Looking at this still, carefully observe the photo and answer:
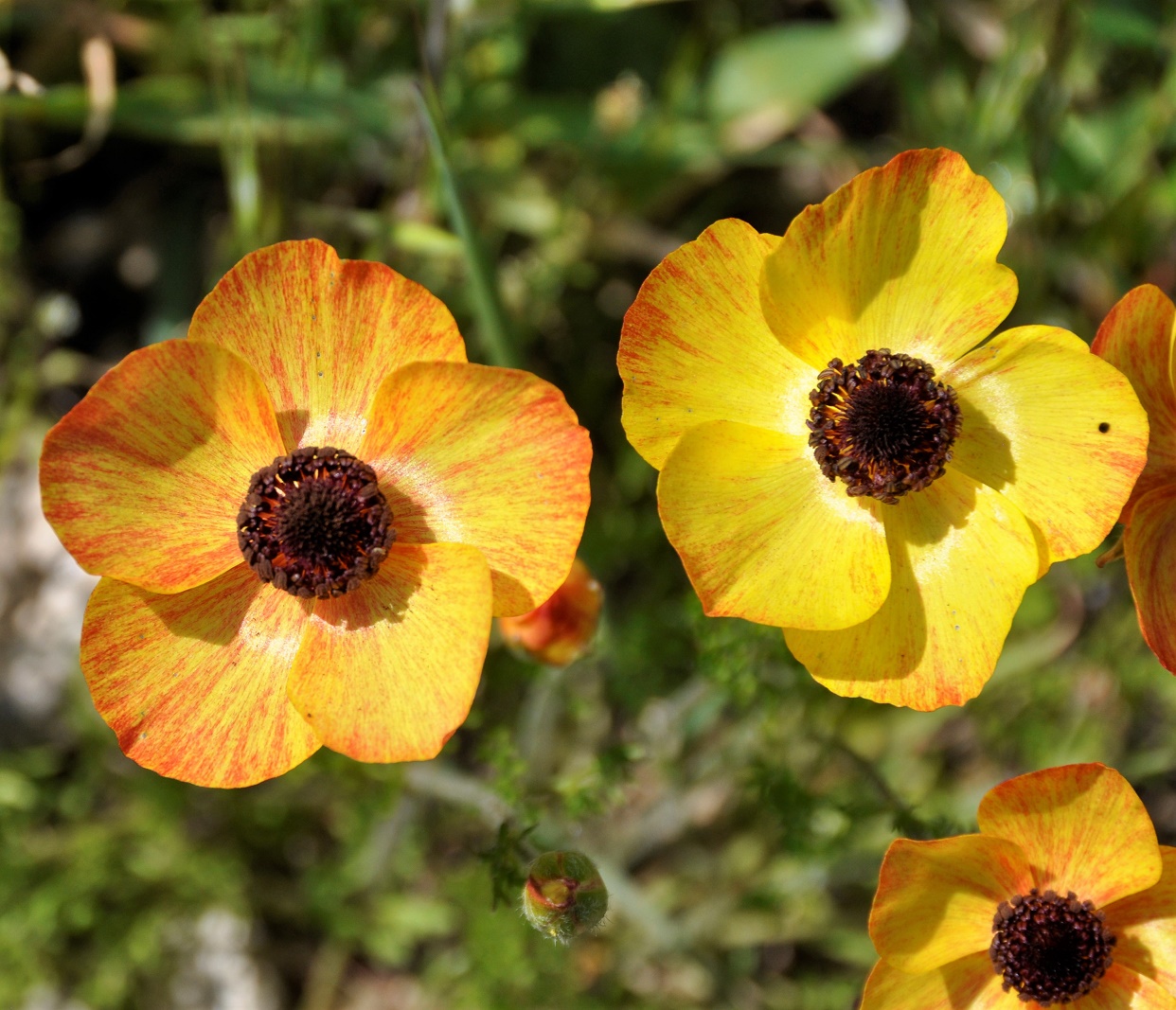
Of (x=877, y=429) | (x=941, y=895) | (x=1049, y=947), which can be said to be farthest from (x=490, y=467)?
(x=1049, y=947)

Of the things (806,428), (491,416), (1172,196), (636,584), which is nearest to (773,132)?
(1172,196)

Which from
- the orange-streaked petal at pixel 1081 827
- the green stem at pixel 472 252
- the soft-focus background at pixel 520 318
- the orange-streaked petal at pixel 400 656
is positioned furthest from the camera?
the soft-focus background at pixel 520 318

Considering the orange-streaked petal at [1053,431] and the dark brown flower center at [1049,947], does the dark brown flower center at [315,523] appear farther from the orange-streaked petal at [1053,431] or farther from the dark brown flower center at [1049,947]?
the dark brown flower center at [1049,947]

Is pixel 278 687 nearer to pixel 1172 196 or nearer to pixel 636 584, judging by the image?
pixel 636 584

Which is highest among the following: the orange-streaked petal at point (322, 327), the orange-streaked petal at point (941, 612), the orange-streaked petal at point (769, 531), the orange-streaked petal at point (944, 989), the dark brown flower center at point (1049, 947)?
the orange-streaked petal at point (322, 327)

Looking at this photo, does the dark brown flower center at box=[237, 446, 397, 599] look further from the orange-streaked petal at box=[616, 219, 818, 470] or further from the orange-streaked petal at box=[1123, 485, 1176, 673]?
the orange-streaked petal at box=[1123, 485, 1176, 673]

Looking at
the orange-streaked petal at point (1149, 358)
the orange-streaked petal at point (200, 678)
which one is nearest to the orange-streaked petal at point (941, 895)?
the orange-streaked petal at point (1149, 358)
